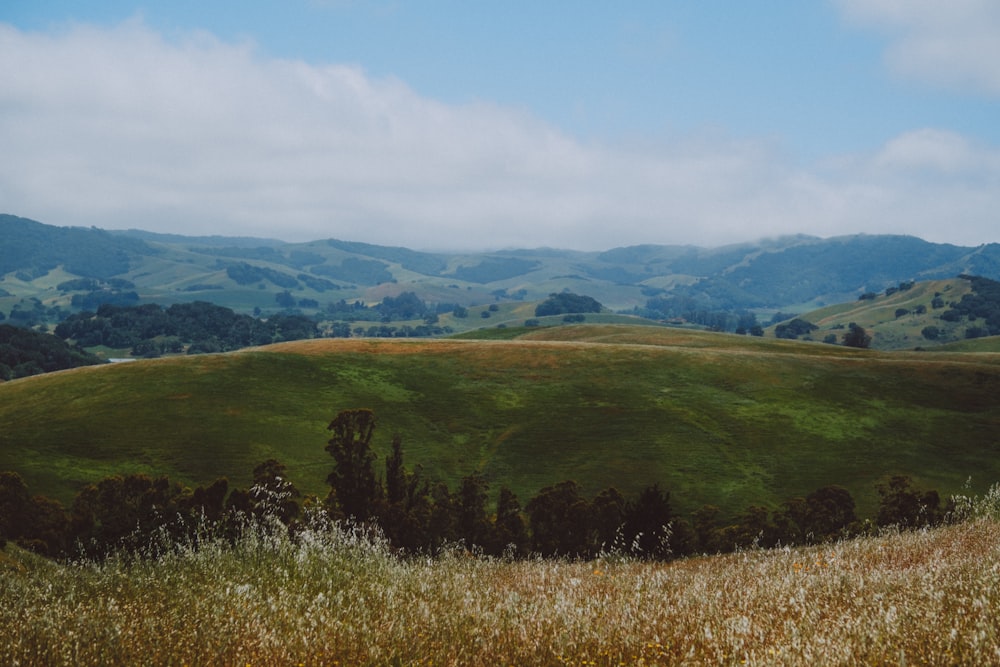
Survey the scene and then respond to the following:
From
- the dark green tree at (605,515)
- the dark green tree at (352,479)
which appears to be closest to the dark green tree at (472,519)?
the dark green tree at (605,515)

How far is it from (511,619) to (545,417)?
269 ft

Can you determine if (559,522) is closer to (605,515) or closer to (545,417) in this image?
(605,515)

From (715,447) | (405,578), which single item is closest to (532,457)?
(715,447)

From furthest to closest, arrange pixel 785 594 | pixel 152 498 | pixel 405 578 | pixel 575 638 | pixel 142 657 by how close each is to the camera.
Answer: pixel 152 498 < pixel 405 578 < pixel 785 594 < pixel 575 638 < pixel 142 657

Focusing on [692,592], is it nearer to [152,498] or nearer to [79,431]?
[152,498]

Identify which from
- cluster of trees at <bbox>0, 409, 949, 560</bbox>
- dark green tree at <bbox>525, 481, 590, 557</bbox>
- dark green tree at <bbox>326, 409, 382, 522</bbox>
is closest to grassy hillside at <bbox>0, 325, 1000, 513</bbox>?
cluster of trees at <bbox>0, 409, 949, 560</bbox>

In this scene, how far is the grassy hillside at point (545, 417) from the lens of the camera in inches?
2822

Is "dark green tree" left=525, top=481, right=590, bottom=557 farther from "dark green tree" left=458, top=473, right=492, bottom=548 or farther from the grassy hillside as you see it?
the grassy hillside

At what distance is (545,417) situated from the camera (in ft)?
292

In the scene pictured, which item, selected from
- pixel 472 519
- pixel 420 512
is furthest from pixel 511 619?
pixel 472 519

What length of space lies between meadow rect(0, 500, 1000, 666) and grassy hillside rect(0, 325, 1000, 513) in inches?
2386

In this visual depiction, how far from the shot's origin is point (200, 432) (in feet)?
251

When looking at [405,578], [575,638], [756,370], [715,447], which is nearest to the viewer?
[575,638]

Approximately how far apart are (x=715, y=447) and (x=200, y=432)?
5958cm
